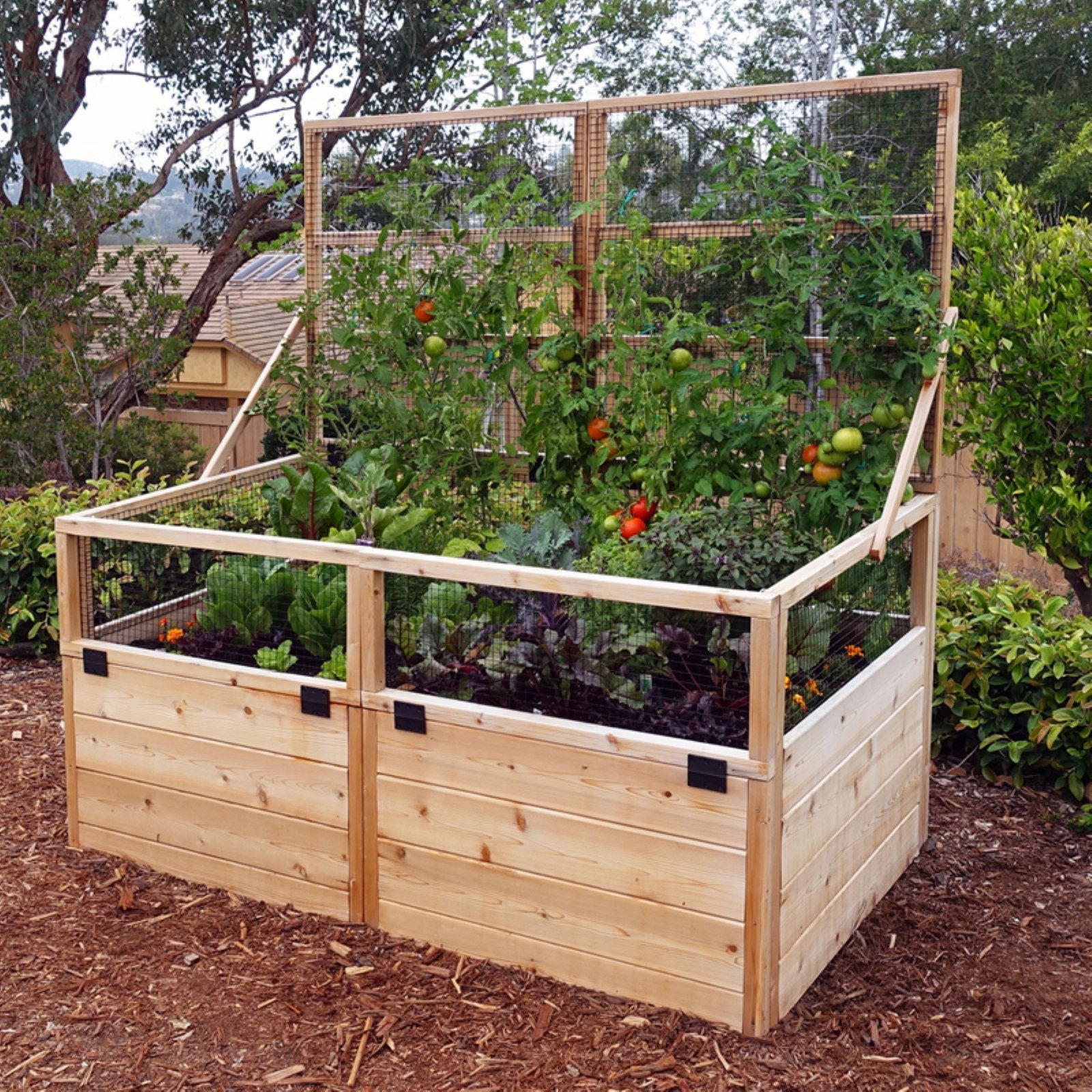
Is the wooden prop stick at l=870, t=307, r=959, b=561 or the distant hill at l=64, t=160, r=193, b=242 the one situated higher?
the distant hill at l=64, t=160, r=193, b=242

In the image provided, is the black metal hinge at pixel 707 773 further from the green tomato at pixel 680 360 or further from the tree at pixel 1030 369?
the tree at pixel 1030 369

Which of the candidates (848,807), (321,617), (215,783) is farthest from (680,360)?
(215,783)

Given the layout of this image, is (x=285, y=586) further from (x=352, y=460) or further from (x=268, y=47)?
(x=268, y=47)

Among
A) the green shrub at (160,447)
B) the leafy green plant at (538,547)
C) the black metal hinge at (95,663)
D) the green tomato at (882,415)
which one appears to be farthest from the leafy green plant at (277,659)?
the green shrub at (160,447)

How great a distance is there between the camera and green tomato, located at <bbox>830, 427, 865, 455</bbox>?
3.53m

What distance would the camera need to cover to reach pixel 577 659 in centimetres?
312

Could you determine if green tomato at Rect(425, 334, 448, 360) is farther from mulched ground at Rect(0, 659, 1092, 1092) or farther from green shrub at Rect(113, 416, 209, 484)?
green shrub at Rect(113, 416, 209, 484)

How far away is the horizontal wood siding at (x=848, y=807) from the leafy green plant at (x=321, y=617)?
1298 mm

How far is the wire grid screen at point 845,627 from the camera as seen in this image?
3.13 m

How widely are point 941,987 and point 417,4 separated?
1073 centimetres

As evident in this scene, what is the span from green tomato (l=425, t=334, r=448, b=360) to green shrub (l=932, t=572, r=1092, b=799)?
1.93m

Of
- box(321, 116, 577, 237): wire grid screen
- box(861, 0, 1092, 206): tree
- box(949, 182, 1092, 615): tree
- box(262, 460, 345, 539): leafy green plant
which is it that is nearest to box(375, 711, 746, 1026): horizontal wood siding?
box(262, 460, 345, 539): leafy green plant

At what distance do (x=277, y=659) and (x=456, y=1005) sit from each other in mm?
1041

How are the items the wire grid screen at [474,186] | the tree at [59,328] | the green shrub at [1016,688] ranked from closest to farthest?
the green shrub at [1016,688]
the wire grid screen at [474,186]
the tree at [59,328]
